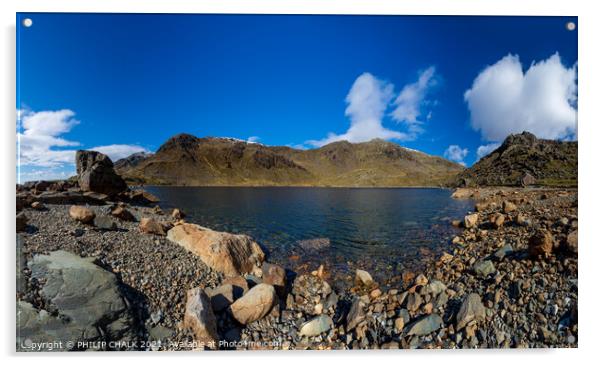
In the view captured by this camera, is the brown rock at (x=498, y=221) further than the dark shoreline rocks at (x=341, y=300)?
Yes

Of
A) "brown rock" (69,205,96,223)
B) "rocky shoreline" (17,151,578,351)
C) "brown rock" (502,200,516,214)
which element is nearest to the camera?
"rocky shoreline" (17,151,578,351)

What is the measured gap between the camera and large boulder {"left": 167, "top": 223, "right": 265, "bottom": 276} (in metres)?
5.47

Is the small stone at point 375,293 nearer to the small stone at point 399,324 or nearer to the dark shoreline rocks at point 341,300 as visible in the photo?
the dark shoreline rocks at point 341,300

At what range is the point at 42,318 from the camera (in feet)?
11.0

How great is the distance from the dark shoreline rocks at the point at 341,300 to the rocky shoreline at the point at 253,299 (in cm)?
2

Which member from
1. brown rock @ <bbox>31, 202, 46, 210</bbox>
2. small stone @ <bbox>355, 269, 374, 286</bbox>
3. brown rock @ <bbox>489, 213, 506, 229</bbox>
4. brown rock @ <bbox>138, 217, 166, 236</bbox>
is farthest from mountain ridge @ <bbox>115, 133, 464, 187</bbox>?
brown rock @ <bbox>489, 213, 506, 229</bbox>

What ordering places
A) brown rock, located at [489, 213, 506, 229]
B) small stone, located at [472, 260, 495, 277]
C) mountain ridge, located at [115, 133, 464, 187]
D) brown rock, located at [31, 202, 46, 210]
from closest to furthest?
small stone, located at [472, 260, 495, 277]
brown rock, located at [31, 202, 46, 210]
brown rock, located at [489, 213, 506, 229]
mountain ridge, located at [115, 133, 464, 187]

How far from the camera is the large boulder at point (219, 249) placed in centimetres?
547

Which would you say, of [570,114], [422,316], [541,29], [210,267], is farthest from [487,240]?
[210,267]

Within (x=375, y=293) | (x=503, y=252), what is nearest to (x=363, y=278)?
(x=375, y=293)

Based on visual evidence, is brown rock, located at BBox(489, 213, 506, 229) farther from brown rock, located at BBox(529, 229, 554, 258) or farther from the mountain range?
brown rock, located at BBox(529, 229, 554, 258)

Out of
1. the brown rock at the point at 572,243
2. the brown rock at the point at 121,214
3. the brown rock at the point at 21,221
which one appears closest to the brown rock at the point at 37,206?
the brown rock at the point at 21,221

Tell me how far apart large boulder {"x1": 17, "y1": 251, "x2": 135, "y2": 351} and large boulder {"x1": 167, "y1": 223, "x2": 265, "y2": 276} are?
1946 millimetres

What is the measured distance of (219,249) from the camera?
5.62 meters
